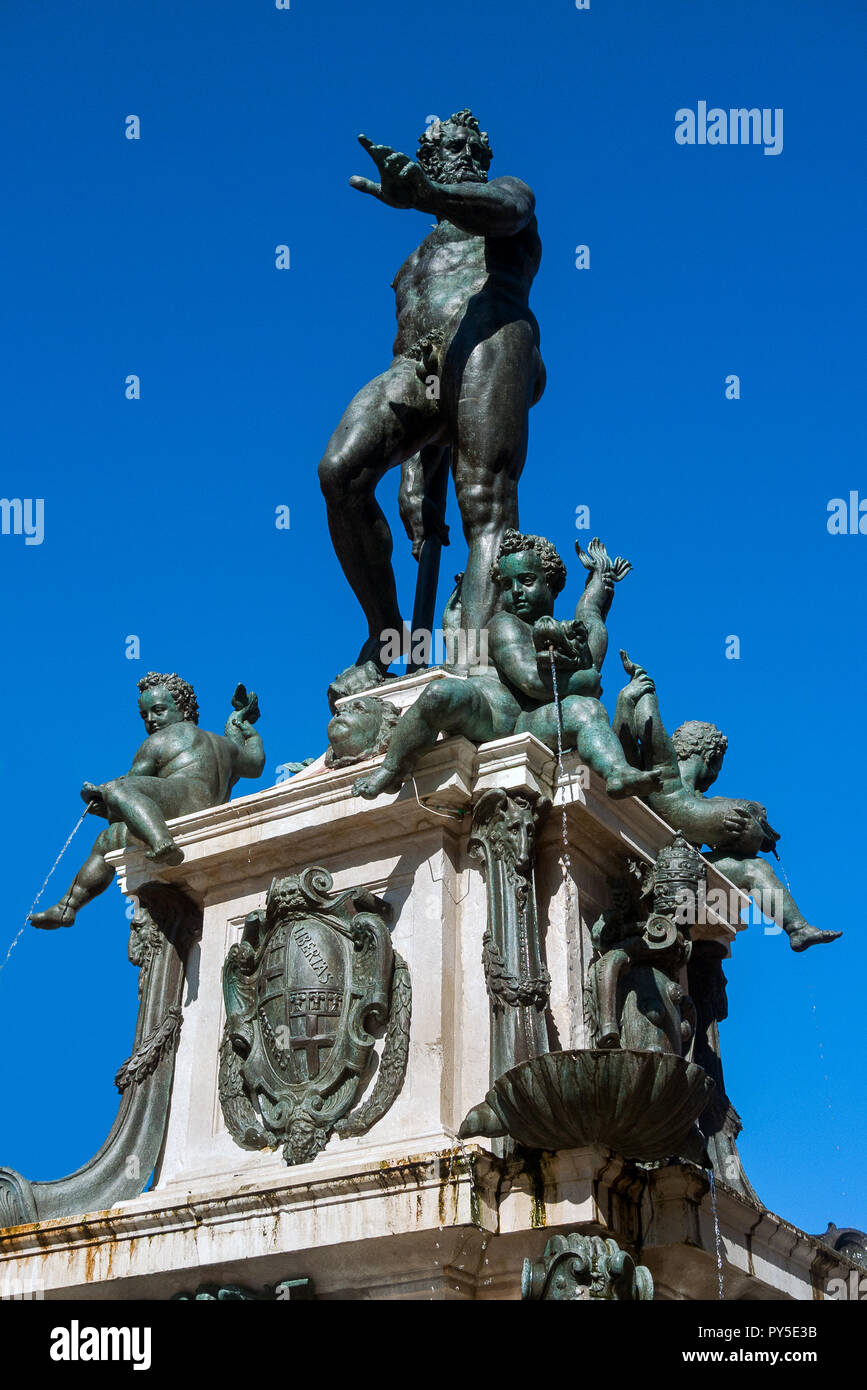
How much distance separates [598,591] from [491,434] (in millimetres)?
1522

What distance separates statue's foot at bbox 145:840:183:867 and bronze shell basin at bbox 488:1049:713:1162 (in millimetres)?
3135

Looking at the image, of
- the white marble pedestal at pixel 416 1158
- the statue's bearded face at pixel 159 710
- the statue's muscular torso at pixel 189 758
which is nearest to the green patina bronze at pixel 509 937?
the white marble pedestal at pixel 416 1158

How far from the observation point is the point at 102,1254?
1020 cm

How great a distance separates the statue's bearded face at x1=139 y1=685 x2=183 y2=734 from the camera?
1270cm

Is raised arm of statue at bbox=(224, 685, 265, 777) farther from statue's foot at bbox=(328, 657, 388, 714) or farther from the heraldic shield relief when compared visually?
the heraldic shield relief

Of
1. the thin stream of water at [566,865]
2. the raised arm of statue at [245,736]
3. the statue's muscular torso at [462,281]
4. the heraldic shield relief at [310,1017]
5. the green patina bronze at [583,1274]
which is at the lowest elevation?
the green patina bronze at [583,1274]

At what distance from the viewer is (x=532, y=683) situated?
36.1ft

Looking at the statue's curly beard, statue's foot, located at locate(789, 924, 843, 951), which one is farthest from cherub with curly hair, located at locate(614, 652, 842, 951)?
the statue's curly beard

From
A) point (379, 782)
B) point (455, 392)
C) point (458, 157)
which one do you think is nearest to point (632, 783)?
point (379, 782)

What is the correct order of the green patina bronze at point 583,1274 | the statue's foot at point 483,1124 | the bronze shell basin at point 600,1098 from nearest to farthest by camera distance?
1. the green patina bronze at point 583,1274
2. the bronze shell basin at point 600,1098
3. the statue's foot at point 483,1124

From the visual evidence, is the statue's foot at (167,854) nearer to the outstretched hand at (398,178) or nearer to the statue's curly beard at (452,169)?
the outstretched hand at (398,178)

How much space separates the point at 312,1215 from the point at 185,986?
7.76 ft

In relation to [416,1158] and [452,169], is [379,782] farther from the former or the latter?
[452,169]

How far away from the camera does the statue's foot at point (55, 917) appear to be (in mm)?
12195
